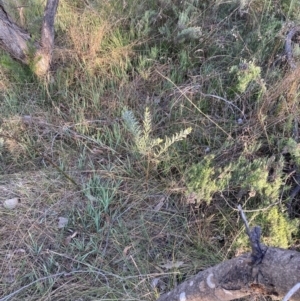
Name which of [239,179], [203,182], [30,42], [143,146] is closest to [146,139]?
[143,146]

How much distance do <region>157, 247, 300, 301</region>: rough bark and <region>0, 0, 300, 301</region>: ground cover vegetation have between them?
0.76 meters

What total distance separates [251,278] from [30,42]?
2.28 meters

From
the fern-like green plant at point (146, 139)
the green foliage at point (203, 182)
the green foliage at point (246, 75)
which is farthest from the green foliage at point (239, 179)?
the green foliage at point (246, 75)

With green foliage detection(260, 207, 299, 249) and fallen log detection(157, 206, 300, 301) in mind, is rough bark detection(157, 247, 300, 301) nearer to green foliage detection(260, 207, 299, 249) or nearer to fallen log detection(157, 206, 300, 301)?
fallen log detection(157, 206, 300, 301)

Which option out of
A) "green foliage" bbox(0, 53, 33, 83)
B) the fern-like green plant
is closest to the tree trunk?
"green foliage" bbox(0, 53, 33, 83)

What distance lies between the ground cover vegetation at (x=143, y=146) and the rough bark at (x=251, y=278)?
76cm

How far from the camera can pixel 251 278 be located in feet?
3.68

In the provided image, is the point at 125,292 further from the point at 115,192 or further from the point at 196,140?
the point at 196,140

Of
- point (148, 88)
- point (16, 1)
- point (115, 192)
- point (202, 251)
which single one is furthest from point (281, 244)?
point (16, 1)

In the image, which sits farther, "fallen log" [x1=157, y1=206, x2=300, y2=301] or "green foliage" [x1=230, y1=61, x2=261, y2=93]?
"green foliage" [x1=230, y1=61, x2=261, y2=93]

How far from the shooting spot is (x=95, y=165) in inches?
98.7

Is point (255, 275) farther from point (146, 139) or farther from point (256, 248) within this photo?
point (146, 139)

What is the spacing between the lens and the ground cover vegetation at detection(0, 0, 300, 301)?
2084 mm

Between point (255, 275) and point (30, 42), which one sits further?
point (30, 42)
